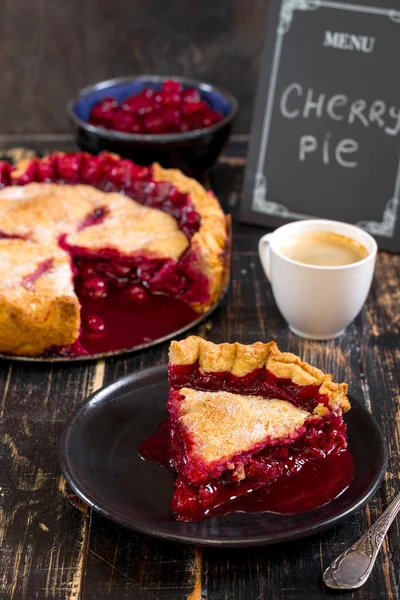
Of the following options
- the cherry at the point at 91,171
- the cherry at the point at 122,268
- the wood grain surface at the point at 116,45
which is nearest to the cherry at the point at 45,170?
the cherry at the point at 91,171

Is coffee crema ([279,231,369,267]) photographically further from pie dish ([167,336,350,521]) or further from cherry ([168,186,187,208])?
pie dish ([167,336,350,521])

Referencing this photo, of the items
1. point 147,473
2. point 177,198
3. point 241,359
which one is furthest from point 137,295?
point 147,473

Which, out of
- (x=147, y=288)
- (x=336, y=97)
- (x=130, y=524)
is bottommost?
(x=147, y=288)

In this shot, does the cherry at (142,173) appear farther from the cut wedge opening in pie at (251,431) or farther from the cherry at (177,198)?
the cut wedge opening in pie at (251,431)

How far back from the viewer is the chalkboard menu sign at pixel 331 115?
3285 millimetres

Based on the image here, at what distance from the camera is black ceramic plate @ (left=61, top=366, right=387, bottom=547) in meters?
1.90

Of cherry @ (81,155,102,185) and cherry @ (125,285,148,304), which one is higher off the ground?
cherry @ (81,155,102,185)

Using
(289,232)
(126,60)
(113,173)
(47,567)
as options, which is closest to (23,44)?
(126,60)

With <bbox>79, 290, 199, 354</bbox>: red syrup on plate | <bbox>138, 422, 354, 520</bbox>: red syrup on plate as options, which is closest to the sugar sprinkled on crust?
<bbox>138, 422, 354, 520</bbox>: red syrup on plate

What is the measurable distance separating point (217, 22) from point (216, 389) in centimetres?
285

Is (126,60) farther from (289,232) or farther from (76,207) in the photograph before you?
(289,232)

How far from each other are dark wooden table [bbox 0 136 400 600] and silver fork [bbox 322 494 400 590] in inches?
1.1

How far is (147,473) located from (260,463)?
0.30 m

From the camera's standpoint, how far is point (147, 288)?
314 centimetres
